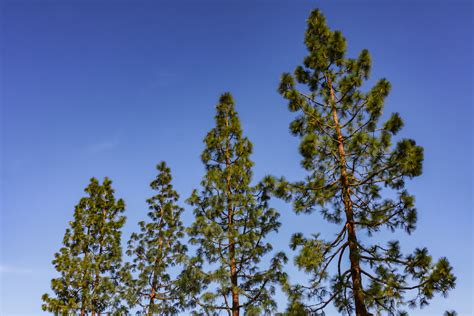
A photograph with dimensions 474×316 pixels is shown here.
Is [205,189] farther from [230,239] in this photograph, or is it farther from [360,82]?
[360,82]

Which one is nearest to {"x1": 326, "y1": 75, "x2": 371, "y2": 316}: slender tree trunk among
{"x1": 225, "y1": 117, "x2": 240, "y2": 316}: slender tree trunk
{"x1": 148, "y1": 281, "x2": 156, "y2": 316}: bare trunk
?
{"x1": 225, "y1": 117, "x2": 240, "y2": 316}: slender tree trunk

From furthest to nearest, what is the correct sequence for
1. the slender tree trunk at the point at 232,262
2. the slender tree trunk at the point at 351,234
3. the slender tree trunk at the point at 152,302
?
the slender tree trunk at the point at 152,302, the slender tree trunk at the point at 232,262, the slender tree trunk at the point at 351,234

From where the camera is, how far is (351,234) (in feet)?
35.5

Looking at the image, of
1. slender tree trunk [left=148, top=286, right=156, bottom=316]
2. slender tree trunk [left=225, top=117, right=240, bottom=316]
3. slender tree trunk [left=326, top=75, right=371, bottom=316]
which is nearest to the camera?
slender tree trunk [left=326, top=75, right=371, bottom=316]

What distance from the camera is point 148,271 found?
78.2 feet

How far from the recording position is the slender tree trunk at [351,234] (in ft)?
32.0

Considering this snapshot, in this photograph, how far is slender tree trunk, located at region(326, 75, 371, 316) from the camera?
32.0 ft

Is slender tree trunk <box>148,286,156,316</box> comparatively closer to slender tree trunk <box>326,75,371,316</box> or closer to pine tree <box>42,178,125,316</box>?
pine tree <box>42,178,125,316</box>

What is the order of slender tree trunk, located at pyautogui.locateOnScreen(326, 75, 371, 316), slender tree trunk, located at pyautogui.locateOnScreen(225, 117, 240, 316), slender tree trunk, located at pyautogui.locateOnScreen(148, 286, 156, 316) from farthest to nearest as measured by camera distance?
slender tree trunk, located at pyautogui.locateOnScreen(148, 286, 156, 316), slender tree trunk, located at pyautogui.locateOnScreen(225, 117, 240, 316), slender tree trunk, located at pyautogui.locateOnScreen(326, 75, 371, 316)

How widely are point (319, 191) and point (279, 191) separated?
1.29 meters

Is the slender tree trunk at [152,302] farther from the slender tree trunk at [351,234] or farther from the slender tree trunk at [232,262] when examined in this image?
the slender tree trunk at [351,234]

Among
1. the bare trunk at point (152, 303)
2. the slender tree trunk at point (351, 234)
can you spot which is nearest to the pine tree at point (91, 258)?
the bare trunk at point (152, 303)

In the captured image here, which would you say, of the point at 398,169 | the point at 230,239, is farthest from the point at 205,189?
the point at 398,169

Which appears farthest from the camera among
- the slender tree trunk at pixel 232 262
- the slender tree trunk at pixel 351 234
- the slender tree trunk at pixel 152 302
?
the slender tree trunk at pixel 152 302
